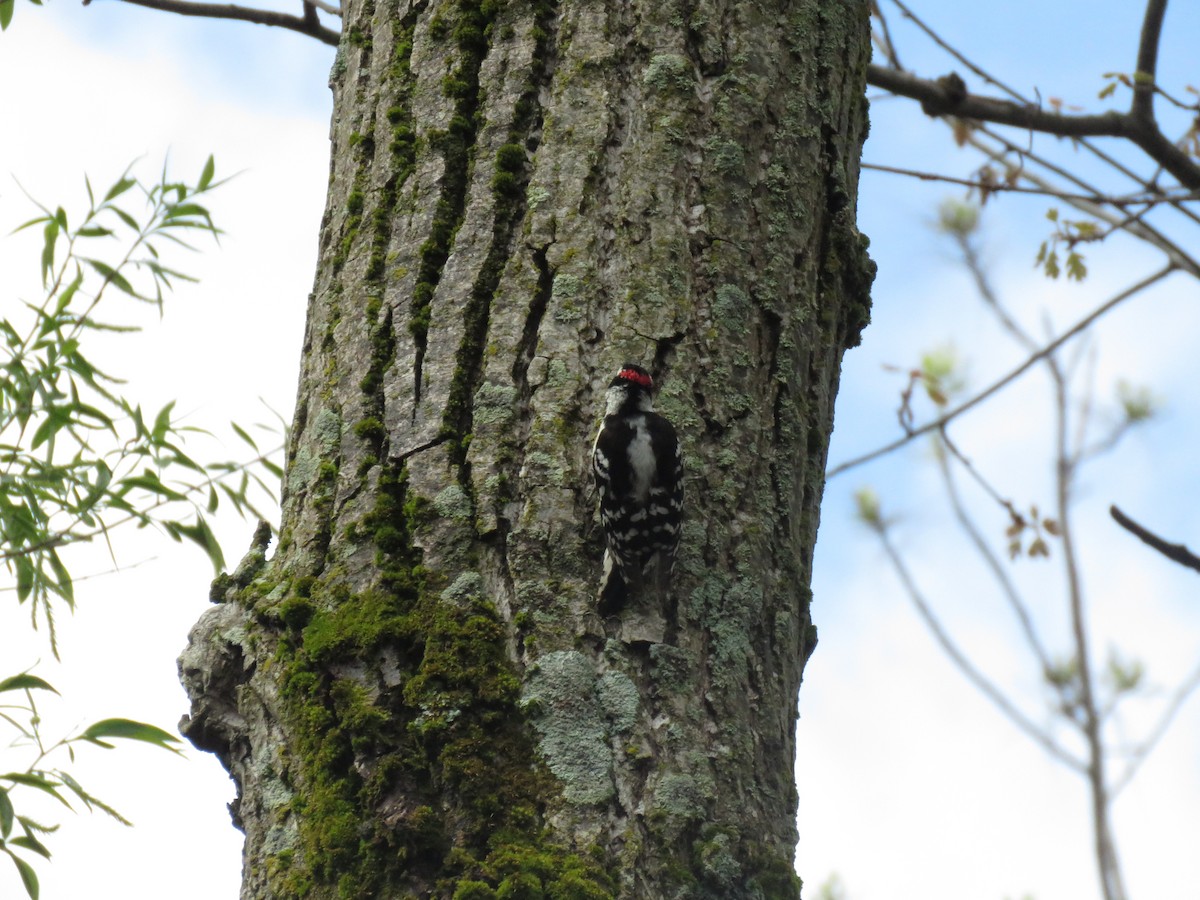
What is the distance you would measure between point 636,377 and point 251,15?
9.58 ft

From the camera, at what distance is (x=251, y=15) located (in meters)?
4.60

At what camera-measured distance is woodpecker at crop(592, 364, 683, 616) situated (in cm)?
231

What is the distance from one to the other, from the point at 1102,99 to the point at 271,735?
381 cm

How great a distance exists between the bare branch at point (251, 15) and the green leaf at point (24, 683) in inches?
106

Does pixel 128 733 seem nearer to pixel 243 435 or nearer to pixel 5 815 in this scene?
pixel 5 815

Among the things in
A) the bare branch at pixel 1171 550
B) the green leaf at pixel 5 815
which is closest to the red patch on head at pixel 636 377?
the bare branch at pixel 1171 550

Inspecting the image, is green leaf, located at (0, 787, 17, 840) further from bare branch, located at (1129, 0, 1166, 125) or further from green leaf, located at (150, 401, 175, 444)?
bare branch, located at (1129, 0, 1166, 125)

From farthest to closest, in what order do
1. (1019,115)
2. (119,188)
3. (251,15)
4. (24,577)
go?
(251,15) → (1019,115) → (119,188) → (24,577)

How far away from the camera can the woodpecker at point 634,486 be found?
2.31m

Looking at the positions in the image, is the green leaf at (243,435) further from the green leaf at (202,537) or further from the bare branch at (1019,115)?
the bare branch at (1019,115)

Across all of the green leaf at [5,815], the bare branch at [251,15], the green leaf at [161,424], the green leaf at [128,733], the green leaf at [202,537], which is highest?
the bare branch at [251,15]

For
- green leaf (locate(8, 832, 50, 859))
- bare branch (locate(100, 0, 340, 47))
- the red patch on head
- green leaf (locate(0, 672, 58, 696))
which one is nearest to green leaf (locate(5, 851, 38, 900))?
green leaf (locate(8, 832, 50, 859))

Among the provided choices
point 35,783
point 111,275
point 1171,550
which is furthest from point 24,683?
point 1171,550

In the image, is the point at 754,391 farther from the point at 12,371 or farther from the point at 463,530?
the point at 12,371
